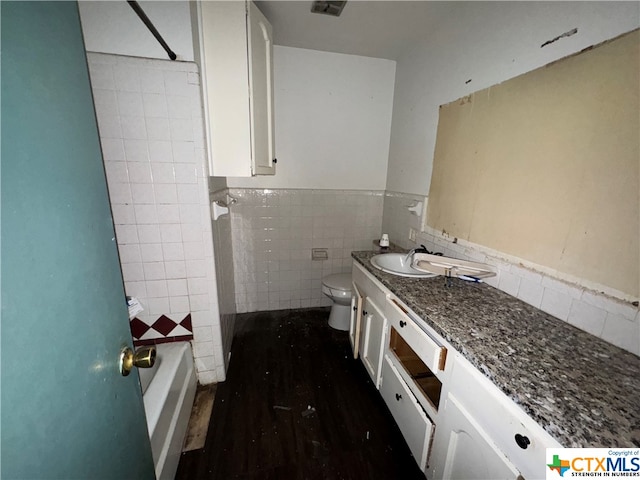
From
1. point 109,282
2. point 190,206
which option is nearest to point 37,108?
point 109,282

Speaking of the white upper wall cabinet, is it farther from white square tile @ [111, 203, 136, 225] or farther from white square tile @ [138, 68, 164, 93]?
white square tile @ [111, 203, 136, 225]

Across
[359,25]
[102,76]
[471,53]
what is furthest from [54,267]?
[359,25]

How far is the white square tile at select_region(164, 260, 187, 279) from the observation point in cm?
139

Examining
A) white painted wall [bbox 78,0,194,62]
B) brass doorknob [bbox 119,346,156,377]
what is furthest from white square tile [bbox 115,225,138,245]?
brass doorknob [bbox 119,346,156,377]

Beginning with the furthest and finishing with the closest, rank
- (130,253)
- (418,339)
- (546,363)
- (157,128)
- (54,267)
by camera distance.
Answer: (130,253)
(157,128)
(418,339)
(546,363)
(54,267)

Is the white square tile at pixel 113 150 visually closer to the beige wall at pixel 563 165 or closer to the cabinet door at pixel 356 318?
the cabinet door at pixel 356 318

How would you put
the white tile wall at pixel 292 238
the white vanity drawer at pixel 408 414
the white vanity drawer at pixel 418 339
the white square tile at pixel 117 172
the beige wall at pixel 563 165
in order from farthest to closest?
the white tile wall at pixel 292 238, the white square tile at pixel 117 172, the white vanity drawer at pixel 408 414, the white vanity drawer at pixel 418 339, the beige wall at pixel 563 165

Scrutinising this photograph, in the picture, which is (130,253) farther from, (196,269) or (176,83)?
(176,83)

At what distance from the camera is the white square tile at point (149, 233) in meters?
1.32

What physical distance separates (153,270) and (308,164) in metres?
1.42

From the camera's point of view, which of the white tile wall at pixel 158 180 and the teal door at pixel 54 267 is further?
the white tile wall at pixel 158 180

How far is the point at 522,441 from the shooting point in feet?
2.01

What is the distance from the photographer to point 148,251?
53.2 inches

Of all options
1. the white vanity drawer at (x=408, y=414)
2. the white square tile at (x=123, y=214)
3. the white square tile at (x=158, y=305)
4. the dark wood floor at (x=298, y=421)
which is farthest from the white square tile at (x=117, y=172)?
the white vanity drawer at (x=408, y=414)
